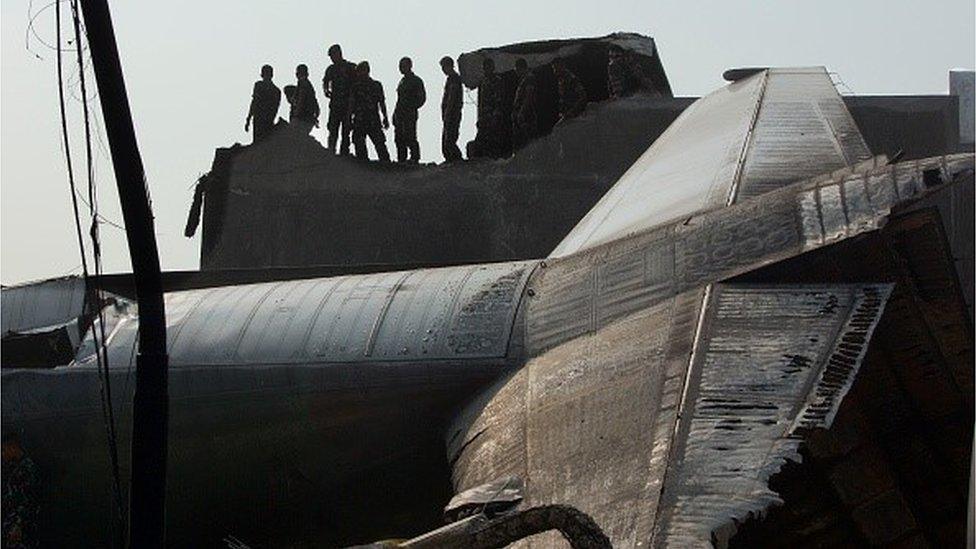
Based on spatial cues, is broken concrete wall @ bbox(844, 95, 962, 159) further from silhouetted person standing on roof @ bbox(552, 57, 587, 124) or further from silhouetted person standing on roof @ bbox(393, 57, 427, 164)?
silhouetted person standing on roof @ bbox(393, 57, 427, 164)

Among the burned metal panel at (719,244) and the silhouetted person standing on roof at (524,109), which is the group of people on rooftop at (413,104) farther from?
the burned metal panel at (719,244)

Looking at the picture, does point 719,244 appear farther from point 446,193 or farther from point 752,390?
point 446,193

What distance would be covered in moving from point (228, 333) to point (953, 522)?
505cm

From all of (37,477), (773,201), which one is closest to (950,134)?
(773,201)

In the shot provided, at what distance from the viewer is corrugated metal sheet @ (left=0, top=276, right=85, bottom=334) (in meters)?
14.5

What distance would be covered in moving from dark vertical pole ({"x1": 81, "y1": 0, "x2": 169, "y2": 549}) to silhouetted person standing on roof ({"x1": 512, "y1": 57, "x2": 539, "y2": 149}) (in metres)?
17.0

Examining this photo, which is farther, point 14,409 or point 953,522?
point 14,409

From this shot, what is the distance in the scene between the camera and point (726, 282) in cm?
937

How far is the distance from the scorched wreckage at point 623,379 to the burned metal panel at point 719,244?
25 millimetres

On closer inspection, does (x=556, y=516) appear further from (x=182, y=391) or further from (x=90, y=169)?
(x=182, y=391)

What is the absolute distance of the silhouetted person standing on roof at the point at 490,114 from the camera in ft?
76.0

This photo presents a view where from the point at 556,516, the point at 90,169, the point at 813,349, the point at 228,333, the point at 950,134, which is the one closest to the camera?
the point at 556,516

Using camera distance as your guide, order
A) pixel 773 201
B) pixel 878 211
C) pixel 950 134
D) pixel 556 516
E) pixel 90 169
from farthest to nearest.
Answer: pixel 950 134 → pixel 773 201 → pixel 878 211 → pixel 90 169 → pixel 556 516

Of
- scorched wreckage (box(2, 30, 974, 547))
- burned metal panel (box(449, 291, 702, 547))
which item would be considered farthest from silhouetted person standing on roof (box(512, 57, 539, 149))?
burned metal panel (box(449, 291, 702, 547))
